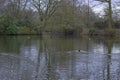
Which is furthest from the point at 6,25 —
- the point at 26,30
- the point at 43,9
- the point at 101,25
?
the point at 101,25

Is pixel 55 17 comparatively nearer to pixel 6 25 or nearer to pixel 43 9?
pixel 43 9

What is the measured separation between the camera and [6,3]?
53.7m

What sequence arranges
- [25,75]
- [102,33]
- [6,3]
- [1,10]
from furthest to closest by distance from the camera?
[6,3] → [1,10] → [102,33] → [25,75]

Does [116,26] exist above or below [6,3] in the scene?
below

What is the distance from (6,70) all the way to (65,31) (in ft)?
141

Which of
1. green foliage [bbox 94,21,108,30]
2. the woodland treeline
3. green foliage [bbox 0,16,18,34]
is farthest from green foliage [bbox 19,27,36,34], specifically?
green foliage [bbox 94,21,108,30]

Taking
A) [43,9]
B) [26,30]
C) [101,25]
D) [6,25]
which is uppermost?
[43,9]

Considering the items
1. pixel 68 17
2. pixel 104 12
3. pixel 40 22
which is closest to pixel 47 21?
pixel 40 22

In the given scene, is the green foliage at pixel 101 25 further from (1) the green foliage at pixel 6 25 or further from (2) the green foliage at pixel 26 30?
(1) the green foliage at pixel 6 25

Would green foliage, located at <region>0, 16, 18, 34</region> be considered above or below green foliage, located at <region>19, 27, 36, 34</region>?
above

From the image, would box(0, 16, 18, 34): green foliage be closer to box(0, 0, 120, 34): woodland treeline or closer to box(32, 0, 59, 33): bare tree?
box(0, 0, 120, 34): woodland treeline

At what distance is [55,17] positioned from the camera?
2044 inches

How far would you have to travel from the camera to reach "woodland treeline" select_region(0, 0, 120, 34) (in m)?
46.4

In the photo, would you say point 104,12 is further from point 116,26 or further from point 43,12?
point 43,12
